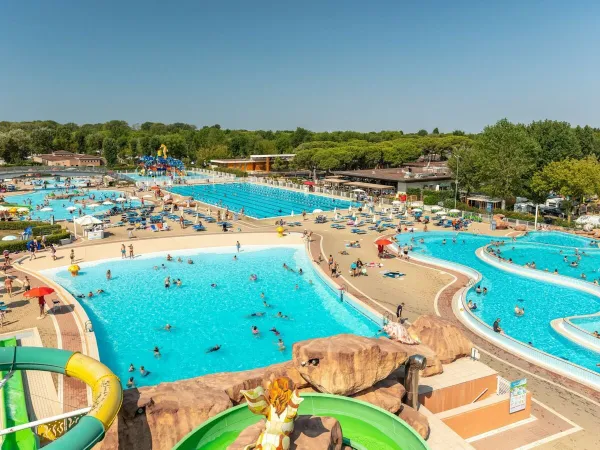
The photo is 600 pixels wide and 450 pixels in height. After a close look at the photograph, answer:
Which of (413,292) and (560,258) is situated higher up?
(560,258)

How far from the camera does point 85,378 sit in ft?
29.6

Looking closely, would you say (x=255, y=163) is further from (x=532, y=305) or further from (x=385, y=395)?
(x=385, y=395)

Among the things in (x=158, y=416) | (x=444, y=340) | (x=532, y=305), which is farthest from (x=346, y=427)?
(x=532, y=305)

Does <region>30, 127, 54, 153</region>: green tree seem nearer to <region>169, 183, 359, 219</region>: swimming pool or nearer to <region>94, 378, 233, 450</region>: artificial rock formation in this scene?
<region>169, 183, 359, 219</region>: swimming pool

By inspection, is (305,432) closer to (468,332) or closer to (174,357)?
(174,357)

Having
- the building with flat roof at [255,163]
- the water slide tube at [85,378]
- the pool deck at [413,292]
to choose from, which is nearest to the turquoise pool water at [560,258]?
the pool deck at [413,292]

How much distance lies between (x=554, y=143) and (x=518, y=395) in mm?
42784

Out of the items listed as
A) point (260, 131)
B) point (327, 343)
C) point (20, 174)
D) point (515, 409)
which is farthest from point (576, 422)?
point (260, 131)

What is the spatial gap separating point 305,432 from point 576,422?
9.44 metres

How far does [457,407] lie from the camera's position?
41.7ft

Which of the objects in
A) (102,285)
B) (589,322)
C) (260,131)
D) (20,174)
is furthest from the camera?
(260,131)

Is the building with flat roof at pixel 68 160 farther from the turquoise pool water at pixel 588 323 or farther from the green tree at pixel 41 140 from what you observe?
the turquoise pool water at pixel 588 323

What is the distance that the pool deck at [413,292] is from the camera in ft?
42.1

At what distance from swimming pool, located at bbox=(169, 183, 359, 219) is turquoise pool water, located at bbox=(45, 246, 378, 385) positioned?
20.4 meters
